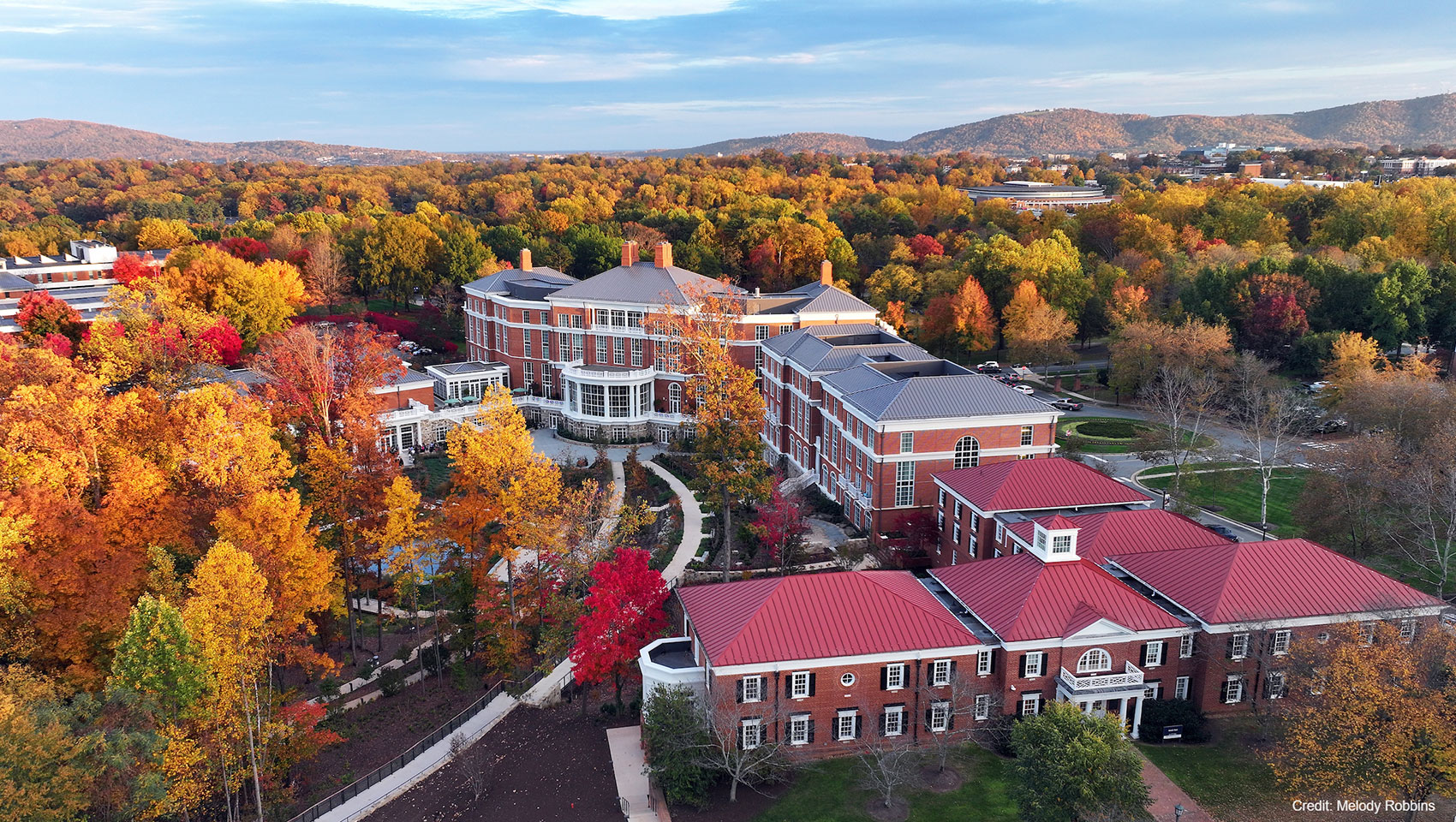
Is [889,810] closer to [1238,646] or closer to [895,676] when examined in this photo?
[895,676]

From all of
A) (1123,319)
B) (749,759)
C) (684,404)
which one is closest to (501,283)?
(684,404)

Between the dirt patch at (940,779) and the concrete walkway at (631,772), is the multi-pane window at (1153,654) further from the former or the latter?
the concrete walkway at (631,772)

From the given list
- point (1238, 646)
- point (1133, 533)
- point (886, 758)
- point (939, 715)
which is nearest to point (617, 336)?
point (1133, 533)

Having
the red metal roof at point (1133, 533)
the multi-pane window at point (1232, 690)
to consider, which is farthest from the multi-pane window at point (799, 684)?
the multi-pane window at point (1232, 690)

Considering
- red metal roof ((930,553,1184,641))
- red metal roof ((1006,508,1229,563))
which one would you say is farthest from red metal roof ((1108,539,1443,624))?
red metal roof ((1006,508,1229,563))

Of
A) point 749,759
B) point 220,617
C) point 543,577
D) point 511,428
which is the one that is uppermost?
point 511,428

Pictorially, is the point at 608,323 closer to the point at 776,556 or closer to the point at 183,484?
the point at 776,556

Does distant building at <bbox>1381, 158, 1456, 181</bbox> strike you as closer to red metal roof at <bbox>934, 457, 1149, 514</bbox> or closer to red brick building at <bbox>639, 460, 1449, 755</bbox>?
red metal roof at <bbox>934, 457, 1149, 514</bbox>
